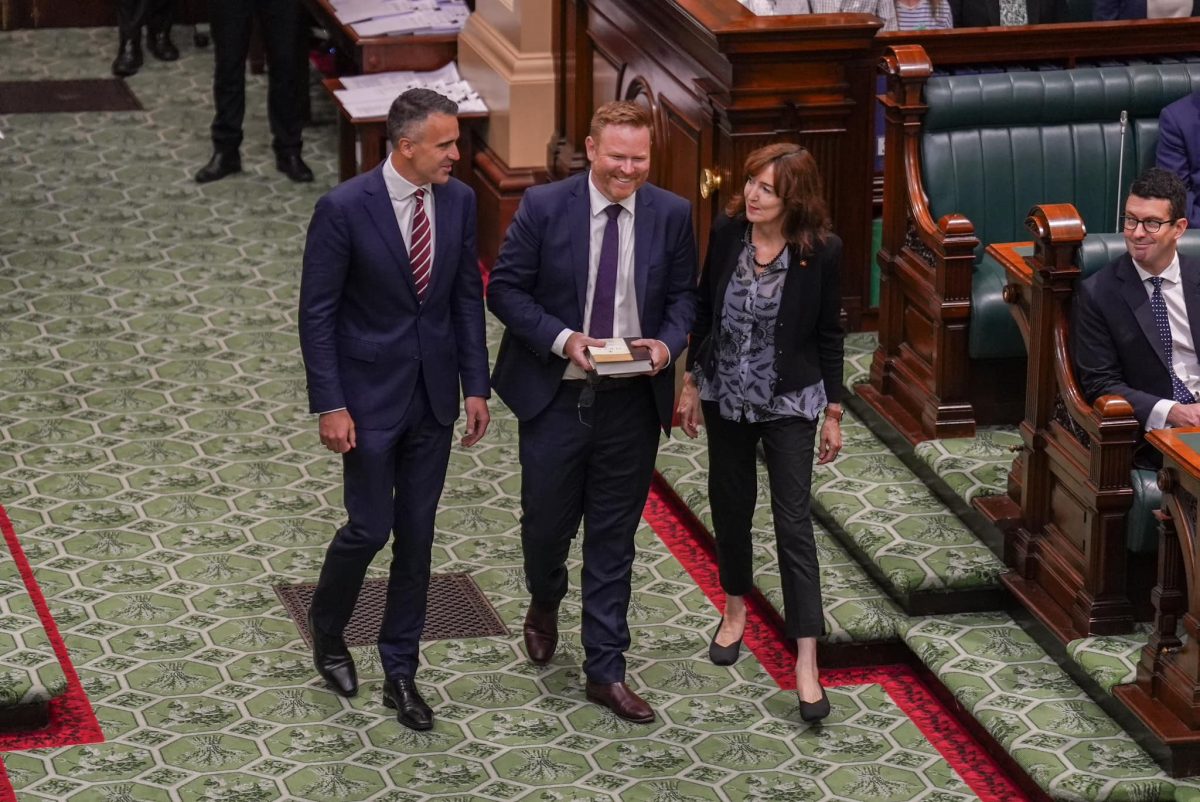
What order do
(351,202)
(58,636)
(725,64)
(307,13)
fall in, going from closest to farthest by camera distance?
(351,202)
(58,636)
(725,64)
(307,13)

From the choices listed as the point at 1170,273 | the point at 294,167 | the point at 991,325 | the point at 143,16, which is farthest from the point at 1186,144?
the point at 143,16

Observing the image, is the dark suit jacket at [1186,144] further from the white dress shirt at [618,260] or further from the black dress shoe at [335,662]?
the black dress shoe at [335,662]

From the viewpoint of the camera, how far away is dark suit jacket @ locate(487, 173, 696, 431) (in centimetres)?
555

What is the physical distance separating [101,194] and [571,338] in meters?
5.14

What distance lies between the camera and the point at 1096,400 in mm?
5668

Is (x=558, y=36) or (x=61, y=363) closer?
(x=61, y=363)

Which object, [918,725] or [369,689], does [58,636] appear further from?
[918,725]

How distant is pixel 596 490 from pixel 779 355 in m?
0.61

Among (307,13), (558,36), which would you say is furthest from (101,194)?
(558,36)

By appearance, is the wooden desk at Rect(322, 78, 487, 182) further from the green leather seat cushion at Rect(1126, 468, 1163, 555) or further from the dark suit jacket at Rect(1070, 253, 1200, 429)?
the green leather seat cushion at Rect(1126, 468, 1163, 555)

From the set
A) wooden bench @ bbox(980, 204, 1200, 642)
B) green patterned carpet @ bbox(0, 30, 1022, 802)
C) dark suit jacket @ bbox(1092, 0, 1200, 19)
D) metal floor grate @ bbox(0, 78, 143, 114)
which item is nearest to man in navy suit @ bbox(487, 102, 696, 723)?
green patterned carpet @ bbox(0, 30, 1022, 802)

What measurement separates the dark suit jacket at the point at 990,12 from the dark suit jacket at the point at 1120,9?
138 mm

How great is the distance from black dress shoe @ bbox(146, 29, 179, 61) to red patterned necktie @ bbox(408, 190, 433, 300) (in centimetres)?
714

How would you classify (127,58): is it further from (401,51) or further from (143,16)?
(401,51)
